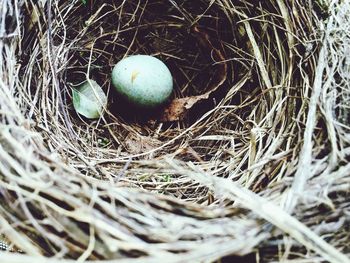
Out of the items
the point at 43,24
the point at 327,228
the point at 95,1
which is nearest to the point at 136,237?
the point at 327,228

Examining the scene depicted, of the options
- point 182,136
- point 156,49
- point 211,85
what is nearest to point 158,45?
point 156,49

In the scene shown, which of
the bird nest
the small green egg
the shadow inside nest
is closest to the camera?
the bird nest

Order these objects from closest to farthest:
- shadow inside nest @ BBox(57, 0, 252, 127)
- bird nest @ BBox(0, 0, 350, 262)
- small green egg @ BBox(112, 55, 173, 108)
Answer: bird nest @ BBox(0, 0, 350, 262) < small green egg @ BBox(112, 55, 173, 108) < shadow inside nest @ BBox(57, 0, 252, 127)

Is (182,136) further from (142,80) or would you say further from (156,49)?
(156,49)

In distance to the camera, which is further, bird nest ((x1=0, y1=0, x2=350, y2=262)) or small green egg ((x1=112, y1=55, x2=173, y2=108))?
small green egg ((x1=112, y1=55, x2=173, y2=108))

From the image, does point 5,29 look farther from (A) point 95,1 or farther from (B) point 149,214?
(B) point 149,214
